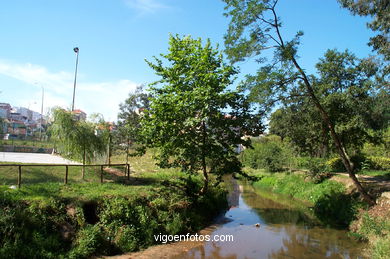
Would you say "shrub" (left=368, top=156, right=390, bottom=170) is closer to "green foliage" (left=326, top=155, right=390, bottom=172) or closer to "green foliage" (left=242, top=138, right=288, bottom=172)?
"green foliage" (left=326, top=155, right=390, bottom=172)

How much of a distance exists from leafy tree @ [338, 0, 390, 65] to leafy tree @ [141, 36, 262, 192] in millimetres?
6594

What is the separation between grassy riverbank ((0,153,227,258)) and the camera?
8531 mm

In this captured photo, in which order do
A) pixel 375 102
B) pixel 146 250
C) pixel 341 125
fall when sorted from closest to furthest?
pixel 146 250 → pixel 375 102 → pixel 341 125

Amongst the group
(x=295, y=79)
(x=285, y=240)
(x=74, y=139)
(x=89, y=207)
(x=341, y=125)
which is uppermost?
(x=295, y=79)

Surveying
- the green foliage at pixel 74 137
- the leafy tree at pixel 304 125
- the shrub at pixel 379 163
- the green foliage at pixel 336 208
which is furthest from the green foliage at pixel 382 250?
the shrub at pixel 379 163

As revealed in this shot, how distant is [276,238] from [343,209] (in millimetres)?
5586

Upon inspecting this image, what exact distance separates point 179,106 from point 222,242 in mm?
6319

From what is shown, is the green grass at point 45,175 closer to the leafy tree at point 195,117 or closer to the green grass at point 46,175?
the green grass at point 46,175

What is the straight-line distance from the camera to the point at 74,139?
1725 centimetres

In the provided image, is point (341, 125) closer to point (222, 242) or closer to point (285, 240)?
point (285, 240)

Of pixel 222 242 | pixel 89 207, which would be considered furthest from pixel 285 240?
pixel 89 207

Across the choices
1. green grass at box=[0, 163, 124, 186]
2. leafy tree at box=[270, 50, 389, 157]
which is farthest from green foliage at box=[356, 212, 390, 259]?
green grass at box=[0, 163, 124, 186]

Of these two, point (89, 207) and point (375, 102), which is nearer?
point (89, 207)

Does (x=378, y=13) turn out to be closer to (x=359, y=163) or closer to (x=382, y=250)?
(x=382, y=250)
